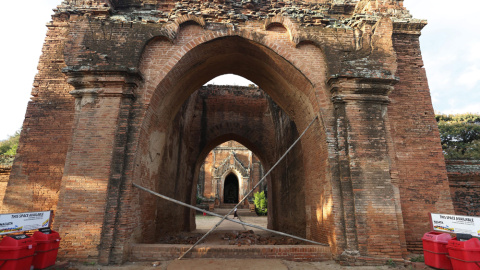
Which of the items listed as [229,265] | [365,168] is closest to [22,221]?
[229,265]

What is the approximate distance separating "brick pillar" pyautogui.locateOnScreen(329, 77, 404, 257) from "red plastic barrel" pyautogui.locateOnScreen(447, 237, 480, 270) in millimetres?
886

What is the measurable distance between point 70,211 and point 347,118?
232 inches

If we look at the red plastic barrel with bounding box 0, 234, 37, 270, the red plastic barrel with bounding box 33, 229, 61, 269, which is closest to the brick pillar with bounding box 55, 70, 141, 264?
the red plastic barrel with bounding box 33, 229, 61, 269

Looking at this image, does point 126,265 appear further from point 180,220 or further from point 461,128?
point 461,128

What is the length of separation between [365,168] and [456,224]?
5.39 ft

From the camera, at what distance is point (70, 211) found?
4.69 meters

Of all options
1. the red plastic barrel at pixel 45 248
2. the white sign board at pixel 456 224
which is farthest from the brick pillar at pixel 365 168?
the red plastic barrel at pixel 45 248

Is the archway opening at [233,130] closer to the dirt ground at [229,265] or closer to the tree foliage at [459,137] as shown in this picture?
the dirt ground at [229,265]

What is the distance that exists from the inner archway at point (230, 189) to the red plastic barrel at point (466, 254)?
24728mm

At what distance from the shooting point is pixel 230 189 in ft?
94.7

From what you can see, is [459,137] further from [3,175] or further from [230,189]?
[3,175]

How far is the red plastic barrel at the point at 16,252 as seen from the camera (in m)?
3.50

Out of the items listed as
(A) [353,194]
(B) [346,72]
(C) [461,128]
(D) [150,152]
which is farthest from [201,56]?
(C) [461,128]

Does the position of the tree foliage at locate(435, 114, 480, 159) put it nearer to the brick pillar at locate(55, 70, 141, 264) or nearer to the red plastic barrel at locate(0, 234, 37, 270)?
the brick pillar at locate(55, 70, 141, 264)
